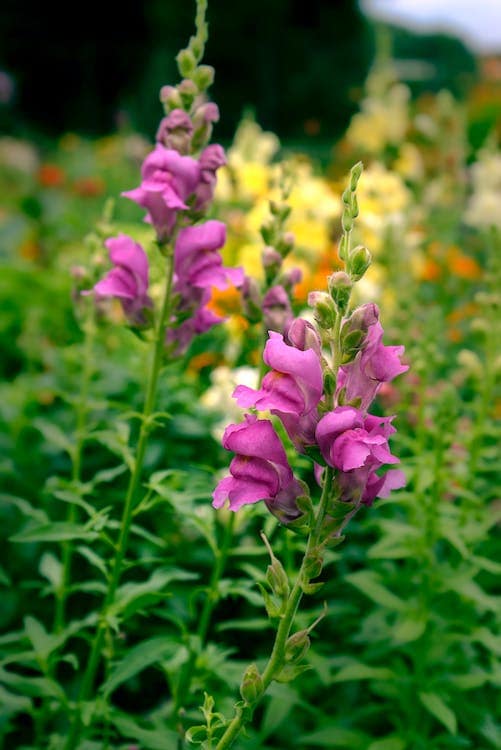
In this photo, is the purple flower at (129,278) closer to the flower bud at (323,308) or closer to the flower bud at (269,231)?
the flower bud at (269,231)

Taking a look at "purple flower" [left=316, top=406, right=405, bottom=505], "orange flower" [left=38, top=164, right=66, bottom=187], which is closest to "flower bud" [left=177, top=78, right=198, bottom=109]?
"purple flower" [left=316, top=406, right=405, bottom=505]

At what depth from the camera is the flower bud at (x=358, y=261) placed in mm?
1520

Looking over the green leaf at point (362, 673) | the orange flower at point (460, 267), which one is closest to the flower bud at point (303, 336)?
the green leaf at point (362, 673)

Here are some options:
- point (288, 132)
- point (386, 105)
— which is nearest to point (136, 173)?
point (386, 105)

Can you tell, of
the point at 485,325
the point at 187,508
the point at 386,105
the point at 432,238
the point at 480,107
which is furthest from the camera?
the point at 480,107

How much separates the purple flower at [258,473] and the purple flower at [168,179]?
677mm

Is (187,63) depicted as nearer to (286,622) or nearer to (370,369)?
(370,369)

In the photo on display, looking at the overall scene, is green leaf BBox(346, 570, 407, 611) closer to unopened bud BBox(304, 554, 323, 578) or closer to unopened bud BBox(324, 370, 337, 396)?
unopened bud BBox(304, 554, 323, 578)

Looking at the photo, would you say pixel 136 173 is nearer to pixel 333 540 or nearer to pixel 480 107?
pixel 480 107

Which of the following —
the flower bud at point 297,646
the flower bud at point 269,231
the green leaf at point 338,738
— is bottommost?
the green leaf at point 338,738

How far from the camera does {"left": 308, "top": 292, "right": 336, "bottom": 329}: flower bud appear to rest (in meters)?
1.53

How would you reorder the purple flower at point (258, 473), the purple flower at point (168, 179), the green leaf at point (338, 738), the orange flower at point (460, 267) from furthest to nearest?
1. the orange flower at point (460, 267)
2. the green leaf at point (338, 738)
3. the purple flower at point (168, 179)
4. the purple flower at point (258, 473)

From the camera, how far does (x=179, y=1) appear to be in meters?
16.4

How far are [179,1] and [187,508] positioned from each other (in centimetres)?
1587
